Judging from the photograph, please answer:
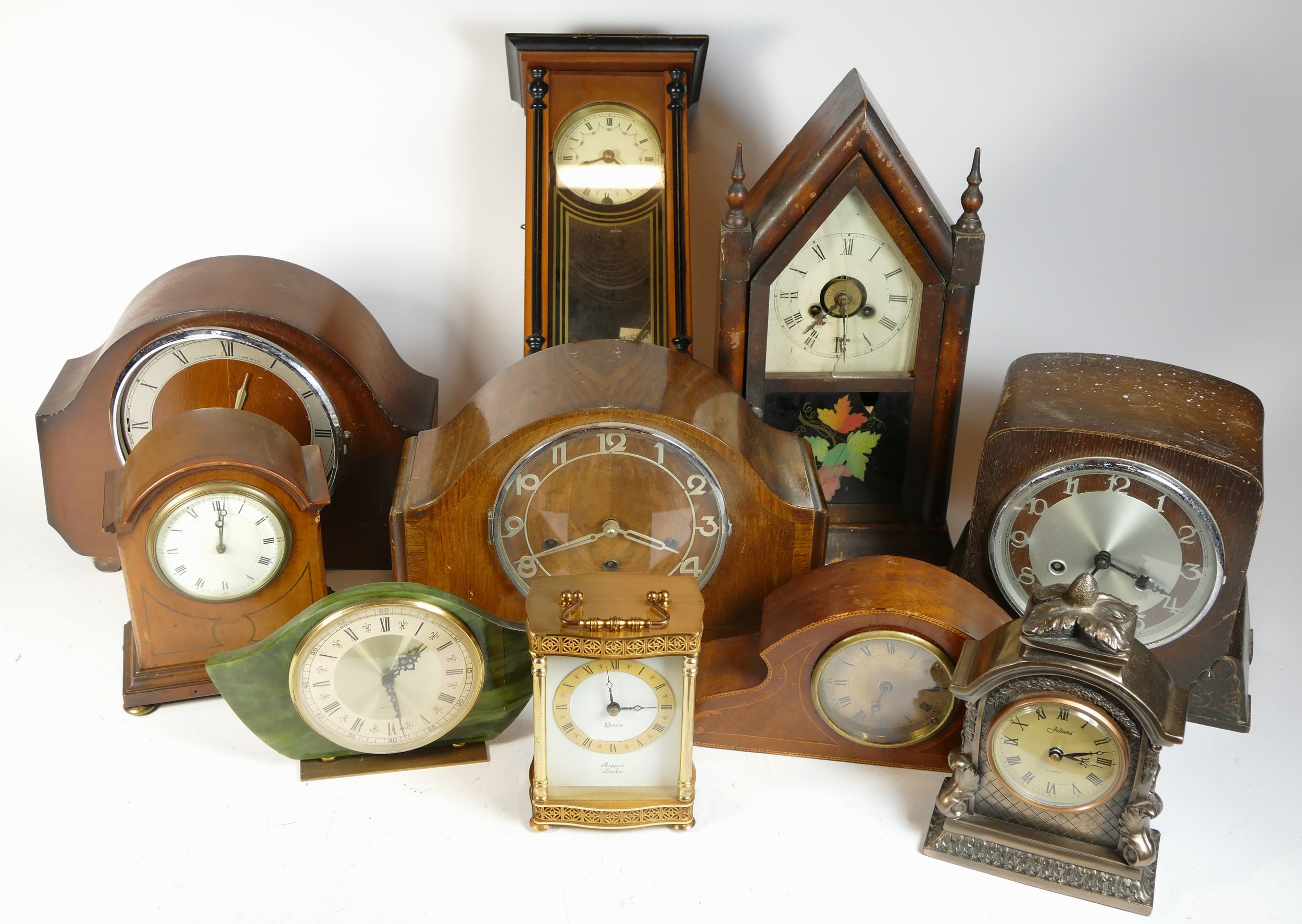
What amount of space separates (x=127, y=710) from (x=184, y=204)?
1276 mm

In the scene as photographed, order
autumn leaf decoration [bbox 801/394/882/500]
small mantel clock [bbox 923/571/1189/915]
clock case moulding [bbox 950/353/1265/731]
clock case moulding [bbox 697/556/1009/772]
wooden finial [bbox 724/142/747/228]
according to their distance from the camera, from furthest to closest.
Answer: autumn leaf decoration [bbox 801/394/882/500] → wooden finial [bbox 724/142/747/228] → clock case moulding [bbox 950/353/1265/731] → clock case moulding [bbox 697/556/1009/772] → small mantel clock [bbox 923/571/1189/915]

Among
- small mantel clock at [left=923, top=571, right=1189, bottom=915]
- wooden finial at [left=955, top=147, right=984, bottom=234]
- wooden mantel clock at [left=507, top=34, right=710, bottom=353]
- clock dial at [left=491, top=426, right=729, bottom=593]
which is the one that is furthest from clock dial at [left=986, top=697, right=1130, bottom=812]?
wooden mantel clock at [left=507, top=34, right=710, bottom=353]

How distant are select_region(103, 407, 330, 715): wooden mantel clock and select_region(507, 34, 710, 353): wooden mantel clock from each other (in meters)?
0.74

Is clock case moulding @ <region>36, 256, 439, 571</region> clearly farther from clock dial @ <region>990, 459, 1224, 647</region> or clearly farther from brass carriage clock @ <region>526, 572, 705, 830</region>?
clock dial @ <region>990, 459, 1224, 647</region>

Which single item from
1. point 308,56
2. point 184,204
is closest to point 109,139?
point 184,204

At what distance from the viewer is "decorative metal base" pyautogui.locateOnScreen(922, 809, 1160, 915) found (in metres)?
2.10

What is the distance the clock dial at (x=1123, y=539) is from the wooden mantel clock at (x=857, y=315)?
1.10 ft

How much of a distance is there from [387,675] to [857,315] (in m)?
1.26

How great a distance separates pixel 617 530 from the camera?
8.21 feet

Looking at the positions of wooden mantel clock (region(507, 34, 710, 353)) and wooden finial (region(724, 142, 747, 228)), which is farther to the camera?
wooden mantel clock (region(507, 34, 710, 353))

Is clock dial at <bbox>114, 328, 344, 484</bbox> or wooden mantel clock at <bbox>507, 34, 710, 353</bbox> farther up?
wooden mantel clock at <bbox>507, 34, 710, 353</bbox>

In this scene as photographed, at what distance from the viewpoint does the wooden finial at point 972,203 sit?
2.52m

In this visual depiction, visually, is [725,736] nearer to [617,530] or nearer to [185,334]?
[617,530]

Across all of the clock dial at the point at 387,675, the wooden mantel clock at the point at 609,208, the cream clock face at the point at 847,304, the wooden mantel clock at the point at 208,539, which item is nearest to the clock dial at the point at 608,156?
the wooden mantel clock at the point at 609,208
